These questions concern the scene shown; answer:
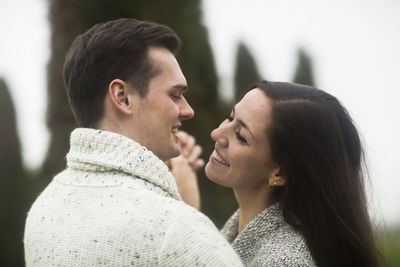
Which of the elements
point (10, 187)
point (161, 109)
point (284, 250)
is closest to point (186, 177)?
point (161, 109)

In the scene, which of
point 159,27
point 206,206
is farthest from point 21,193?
point 159,27

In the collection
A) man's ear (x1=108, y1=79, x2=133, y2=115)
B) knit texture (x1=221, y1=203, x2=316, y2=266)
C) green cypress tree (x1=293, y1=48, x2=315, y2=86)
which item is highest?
man's ear (x1=108, y1=79, x2=133, y2=115)

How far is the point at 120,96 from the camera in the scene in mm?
2422

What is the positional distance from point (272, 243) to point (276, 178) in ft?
1.35

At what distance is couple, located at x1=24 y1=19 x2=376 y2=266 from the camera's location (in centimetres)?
207

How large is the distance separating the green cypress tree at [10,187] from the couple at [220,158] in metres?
7.04

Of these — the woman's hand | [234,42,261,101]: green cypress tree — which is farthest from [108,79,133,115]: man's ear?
[234,42,261,101]: green cypress tree

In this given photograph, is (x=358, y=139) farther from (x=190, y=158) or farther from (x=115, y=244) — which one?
(x=115, y=244)

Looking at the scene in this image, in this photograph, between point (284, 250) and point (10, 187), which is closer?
point (284, 250)

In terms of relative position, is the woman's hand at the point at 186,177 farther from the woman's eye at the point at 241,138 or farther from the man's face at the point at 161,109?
the woman's eye at the point at 241,138

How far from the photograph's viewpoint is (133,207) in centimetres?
186

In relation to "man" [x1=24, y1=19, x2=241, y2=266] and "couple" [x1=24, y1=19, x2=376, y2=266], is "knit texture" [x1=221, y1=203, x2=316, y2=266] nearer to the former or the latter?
"couple" [x1=24, y1=19, x2=376, y2=266]

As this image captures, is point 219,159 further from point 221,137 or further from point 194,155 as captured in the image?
point 194,155

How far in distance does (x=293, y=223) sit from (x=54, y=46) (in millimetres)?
5476
